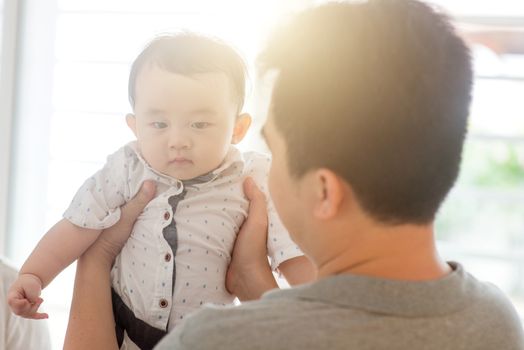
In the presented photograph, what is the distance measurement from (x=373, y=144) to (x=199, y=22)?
62.4 inches

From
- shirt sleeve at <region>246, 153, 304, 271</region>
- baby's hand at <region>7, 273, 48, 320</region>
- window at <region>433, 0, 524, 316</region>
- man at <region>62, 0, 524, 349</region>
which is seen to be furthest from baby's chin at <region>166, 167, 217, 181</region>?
window at <region>433, 0, 524, 316</region>

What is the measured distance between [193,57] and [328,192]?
60cm

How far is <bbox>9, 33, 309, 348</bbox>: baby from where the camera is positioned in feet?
4.28

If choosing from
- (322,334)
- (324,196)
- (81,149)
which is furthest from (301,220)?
(81,149)

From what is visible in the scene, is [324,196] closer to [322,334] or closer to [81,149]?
[322,334]

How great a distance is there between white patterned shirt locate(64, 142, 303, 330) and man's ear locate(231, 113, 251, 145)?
0.19 ft

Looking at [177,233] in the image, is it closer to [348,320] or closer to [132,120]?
[132,120]

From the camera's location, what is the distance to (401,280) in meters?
0.80

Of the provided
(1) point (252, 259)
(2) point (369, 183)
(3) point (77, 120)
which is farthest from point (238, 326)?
(3) point (77, 120)

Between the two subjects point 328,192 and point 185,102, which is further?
point 185,102

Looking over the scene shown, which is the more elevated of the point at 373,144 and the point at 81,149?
the point at 373,144

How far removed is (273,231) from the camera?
136 cm

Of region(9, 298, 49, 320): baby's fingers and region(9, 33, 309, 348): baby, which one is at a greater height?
region(9, 33, 309, 348): baby

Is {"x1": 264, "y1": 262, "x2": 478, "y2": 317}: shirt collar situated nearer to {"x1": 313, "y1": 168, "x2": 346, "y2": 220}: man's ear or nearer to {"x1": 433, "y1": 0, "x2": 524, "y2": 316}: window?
{"x1": 313, "y1": 168, "x2": 346, "y2": 220}: man's ear
